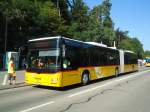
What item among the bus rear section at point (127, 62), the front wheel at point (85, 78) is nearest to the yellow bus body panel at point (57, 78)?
the front wheel at point (85, 78)

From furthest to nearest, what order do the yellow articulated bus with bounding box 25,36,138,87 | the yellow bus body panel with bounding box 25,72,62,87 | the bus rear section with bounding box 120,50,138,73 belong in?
the bus rear section with bounding box 120,50,138,73
the yellow articulated bus with bounding box 25,36,138,87
the yellow bus body panel with bounding box 25,72,62,87

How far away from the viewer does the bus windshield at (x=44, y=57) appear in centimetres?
1511

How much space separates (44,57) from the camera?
15.5 meters

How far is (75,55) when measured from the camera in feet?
55.1

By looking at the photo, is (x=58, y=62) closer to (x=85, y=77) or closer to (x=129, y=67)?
(x=85, y=77)

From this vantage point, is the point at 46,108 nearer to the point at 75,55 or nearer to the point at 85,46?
the point at 75,55

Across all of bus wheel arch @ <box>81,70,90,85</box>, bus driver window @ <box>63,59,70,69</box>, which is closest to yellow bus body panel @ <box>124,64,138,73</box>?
bus wheel arch @ <box>81,70,90,85</box>

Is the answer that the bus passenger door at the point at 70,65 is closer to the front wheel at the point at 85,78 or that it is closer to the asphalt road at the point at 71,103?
the front wheel at the point at 85,78

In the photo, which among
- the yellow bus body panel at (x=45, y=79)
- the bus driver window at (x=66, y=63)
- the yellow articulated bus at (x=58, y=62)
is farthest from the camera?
the bus driver window at (x=66, y=63)

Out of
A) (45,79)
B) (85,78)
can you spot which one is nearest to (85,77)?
(85,78)

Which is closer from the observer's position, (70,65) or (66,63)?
(66,63)

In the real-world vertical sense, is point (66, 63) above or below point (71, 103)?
above

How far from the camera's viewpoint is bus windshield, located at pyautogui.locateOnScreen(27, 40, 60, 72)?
15.1 meters

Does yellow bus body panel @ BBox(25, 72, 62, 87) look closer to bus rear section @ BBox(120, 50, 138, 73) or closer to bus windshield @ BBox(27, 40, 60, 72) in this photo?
bus windshield @ BBox(27, 40, 60, 72)
